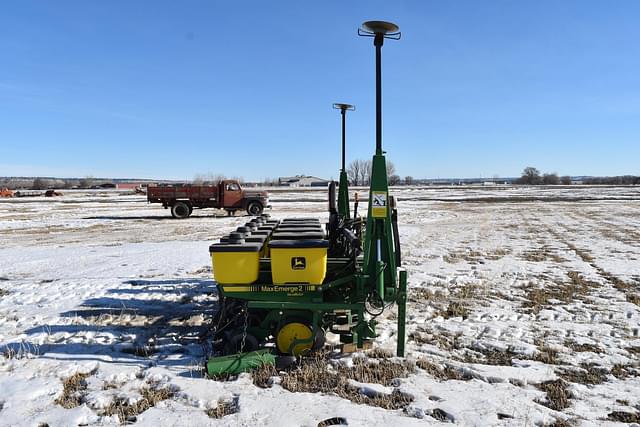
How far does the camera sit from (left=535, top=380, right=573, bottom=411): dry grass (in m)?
3.33

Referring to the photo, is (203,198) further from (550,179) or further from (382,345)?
(550,179)

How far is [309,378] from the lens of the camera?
3.74m

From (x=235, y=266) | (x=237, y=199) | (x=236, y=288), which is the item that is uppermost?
(x=237, y=199)

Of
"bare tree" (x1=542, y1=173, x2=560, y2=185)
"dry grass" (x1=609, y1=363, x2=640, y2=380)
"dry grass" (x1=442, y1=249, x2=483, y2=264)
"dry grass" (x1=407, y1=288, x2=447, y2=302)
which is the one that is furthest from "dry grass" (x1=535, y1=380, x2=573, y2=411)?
"bare tree" (x1=542, y1=173, x2=560, y2=185)

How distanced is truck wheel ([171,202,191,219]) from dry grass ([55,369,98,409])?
19.2 metres

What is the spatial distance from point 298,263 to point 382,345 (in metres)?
1.41

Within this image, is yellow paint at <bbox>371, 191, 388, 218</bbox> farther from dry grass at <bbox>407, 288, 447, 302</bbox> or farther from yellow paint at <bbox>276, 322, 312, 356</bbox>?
dry grass at <bbox>407, 288, 447, 302</bbox>

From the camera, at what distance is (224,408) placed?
3246 mm

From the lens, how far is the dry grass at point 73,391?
131 inches

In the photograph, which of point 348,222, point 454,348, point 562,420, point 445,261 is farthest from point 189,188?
point 562,420

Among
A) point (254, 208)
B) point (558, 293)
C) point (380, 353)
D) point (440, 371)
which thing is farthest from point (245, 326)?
point (254, 208)

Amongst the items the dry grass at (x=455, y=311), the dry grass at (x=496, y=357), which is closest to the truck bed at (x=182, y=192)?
the dry grass at (x=455, y=311)

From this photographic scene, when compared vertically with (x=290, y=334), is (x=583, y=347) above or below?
below

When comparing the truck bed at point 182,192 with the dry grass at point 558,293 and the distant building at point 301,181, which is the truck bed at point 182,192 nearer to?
the dry grass at point 558,293
